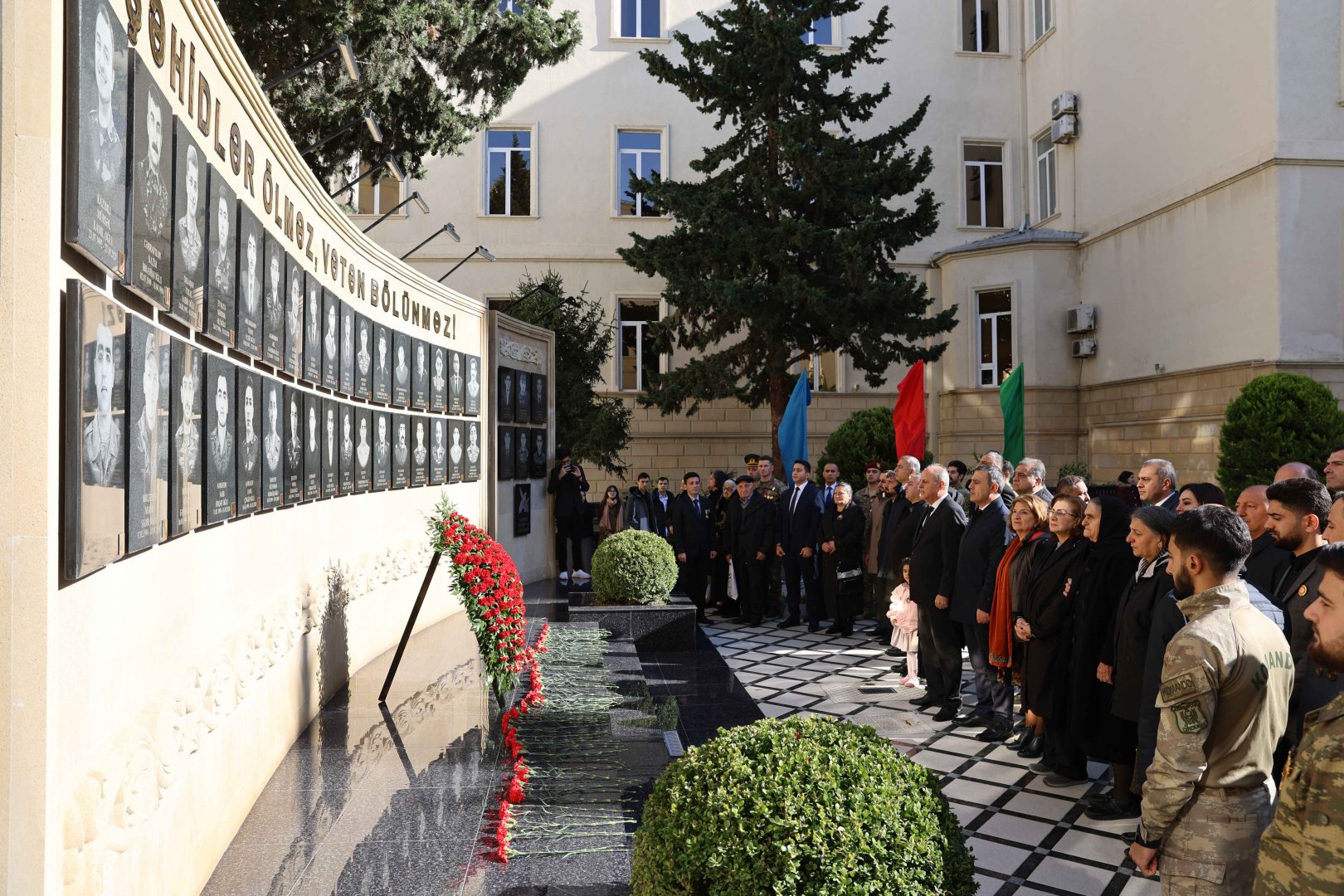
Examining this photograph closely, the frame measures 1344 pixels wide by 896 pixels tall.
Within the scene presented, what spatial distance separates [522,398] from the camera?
14.3m

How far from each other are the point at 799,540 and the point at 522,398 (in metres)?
4.62

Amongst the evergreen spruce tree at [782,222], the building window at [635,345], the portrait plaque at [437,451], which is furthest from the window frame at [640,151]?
the portrait plaque at [437,451]

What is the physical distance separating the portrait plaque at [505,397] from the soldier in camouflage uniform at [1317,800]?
11.4m

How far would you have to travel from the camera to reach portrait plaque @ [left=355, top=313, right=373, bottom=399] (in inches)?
324

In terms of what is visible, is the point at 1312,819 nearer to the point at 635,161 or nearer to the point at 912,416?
the point at 912,416

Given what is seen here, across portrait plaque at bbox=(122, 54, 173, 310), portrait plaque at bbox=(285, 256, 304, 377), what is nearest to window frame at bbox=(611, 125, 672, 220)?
portrait plaque at bbox=(285, 256, 304, 377)

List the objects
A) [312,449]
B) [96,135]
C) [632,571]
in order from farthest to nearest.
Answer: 1. [632,571]
2. [312,449]
3. [96,135]

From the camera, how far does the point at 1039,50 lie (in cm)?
2331

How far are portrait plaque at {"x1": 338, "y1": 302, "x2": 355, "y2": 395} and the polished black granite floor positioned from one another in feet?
7.67

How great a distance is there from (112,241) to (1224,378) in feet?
58.1

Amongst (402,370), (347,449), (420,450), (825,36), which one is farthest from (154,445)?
(825,36)

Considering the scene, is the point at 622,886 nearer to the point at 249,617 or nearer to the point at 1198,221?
the point at 249,617

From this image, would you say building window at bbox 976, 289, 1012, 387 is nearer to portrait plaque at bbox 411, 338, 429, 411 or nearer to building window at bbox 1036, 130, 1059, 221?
building window at bbox 1036, 130, 1059, 221

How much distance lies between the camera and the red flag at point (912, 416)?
44.1ft
